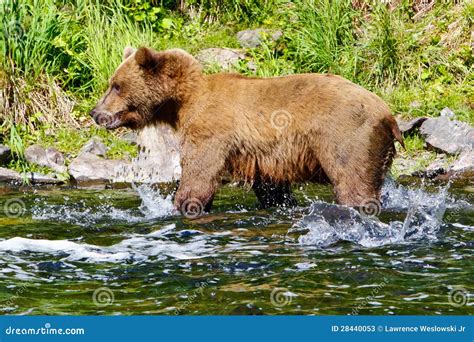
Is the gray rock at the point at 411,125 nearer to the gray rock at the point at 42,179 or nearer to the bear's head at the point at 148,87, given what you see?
the bear's head at the point at 148,87

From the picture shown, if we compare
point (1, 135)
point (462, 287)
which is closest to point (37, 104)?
point (1, 135)

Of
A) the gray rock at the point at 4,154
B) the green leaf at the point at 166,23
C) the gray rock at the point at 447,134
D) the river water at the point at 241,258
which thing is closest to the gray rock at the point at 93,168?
the gray rock at the point at 4,154

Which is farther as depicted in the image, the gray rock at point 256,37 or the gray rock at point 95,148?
the gray rock at point 256,37

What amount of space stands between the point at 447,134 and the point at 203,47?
4.02m

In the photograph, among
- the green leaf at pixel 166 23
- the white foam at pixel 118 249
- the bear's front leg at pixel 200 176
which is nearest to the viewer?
the white foam at pixel 118 249

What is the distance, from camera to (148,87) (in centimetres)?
888

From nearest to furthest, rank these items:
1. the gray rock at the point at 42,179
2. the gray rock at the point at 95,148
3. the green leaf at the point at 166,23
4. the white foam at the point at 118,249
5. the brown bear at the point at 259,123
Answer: the white foam at the point at 118,249 < the brown bear at the point at 259,123 < the gray rock at the point at 42,179 < the gray rock at the point at 95,148 < the green leaf at the point at 166,23

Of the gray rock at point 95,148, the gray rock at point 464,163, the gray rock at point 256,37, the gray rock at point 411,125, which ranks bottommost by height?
the gray rock at point 464,163

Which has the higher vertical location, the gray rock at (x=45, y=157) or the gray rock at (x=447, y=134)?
the gray rock at (x=447, y=134)

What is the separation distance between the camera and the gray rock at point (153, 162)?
11.2m

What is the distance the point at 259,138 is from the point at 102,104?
62.2 inches

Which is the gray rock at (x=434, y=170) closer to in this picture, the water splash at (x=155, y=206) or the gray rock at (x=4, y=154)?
the water splash at (x=155, y=206)

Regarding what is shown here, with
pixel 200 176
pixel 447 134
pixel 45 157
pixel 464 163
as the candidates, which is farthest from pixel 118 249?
pixel 447 134

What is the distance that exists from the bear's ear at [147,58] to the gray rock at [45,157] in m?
2.96
